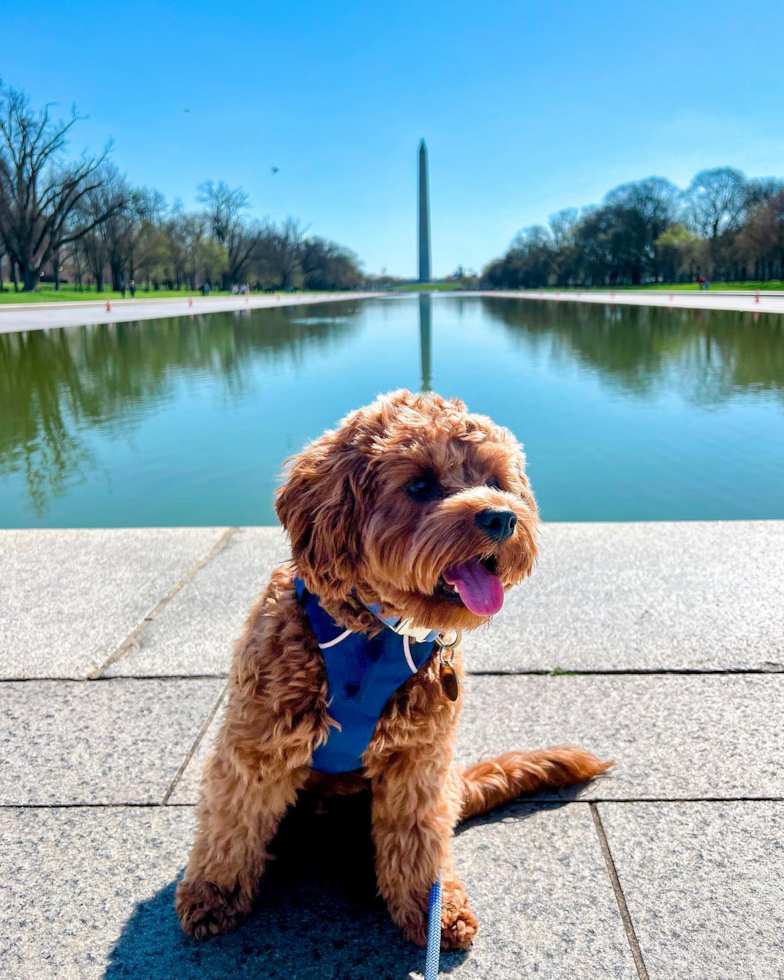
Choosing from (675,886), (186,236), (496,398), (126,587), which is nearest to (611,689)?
(675,886)

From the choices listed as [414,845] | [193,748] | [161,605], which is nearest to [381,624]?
[414,845]

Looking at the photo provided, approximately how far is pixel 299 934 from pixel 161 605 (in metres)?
2.15

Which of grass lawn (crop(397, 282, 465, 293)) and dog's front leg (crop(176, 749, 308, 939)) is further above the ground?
grass lawn (crop(397, 282, 465, 293))

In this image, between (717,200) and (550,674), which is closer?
(550,674)

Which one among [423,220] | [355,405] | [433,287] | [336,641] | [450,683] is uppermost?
[423,220]

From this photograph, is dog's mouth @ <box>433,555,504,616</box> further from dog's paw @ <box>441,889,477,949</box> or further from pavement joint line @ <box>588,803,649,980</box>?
pavement joint line @ <box>588,803,649,980</box>

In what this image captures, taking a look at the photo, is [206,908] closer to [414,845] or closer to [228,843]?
[228,843]

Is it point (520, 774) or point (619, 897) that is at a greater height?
point (520, 774)

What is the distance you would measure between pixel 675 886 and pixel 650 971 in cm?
29

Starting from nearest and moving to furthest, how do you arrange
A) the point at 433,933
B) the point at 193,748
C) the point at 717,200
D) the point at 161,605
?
1. the point at 433,933
2. the point at 193,748
3. the point at 161,605
4. the point at 717,200

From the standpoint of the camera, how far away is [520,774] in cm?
237

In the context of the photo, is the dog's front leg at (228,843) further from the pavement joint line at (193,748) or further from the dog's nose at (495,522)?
the dog's nose at (495,522)

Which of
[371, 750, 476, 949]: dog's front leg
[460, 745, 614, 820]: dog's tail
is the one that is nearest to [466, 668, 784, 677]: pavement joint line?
[460, 745, 614, 820]: dog's tail

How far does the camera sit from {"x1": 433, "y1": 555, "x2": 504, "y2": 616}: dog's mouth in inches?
67.9
